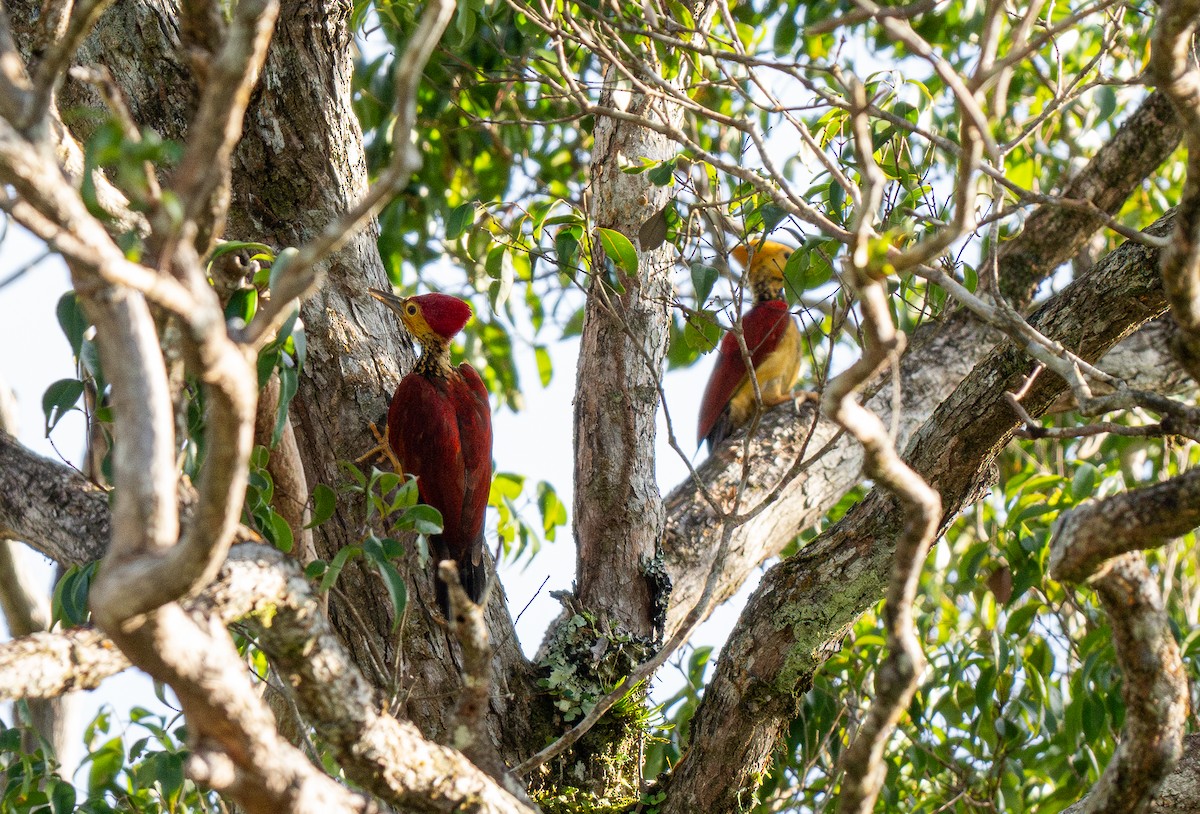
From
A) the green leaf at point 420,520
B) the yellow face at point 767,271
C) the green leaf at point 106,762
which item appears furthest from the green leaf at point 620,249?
the yellow face at point 767,271

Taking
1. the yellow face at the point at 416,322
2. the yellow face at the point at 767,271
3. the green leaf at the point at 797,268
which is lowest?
the green leaf at the point at 797,268

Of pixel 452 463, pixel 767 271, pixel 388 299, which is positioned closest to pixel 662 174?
pixel 388 299

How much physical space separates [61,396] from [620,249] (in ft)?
4.73

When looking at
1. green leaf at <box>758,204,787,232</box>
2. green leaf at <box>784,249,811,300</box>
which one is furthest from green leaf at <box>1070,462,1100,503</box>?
green leaf at <box>758,204,787,232</box>

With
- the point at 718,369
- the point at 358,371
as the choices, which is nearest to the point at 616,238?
the point at 358,371

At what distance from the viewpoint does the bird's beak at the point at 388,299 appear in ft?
11.5

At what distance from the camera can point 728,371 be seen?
6617 mm

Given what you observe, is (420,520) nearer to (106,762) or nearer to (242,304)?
(242,304)

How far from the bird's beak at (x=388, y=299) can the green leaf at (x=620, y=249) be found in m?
0.84

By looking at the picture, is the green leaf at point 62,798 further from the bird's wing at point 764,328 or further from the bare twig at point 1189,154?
the bird's wing at point 764,328

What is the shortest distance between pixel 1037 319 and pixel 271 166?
2169 millimetres

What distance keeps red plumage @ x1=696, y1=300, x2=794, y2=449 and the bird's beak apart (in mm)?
3030

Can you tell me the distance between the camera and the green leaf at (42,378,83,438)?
220cm

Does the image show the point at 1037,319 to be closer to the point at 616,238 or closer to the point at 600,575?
the point at 616,238
